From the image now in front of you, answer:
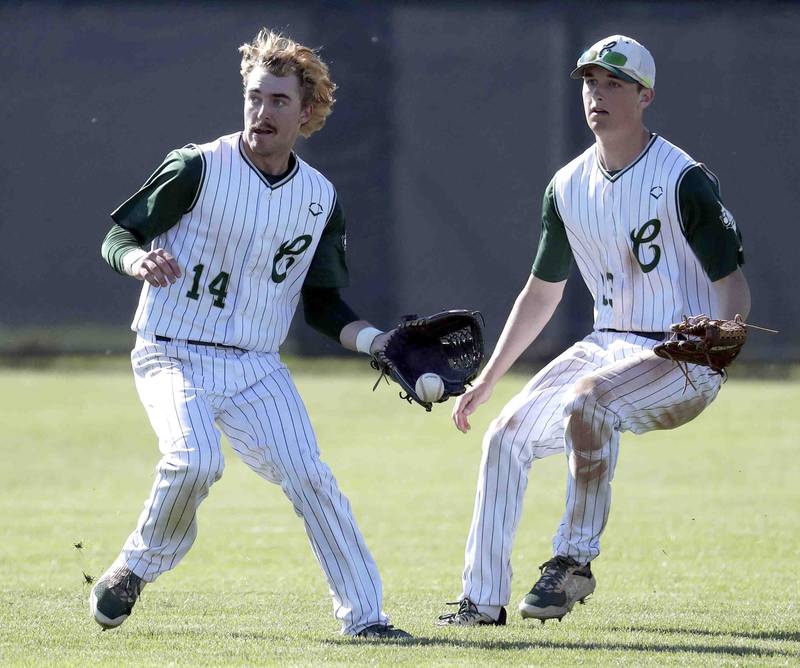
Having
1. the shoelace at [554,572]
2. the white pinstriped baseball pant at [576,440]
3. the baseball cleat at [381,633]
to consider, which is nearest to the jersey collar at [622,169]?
the white pinstriped baseball pant at [576,440]

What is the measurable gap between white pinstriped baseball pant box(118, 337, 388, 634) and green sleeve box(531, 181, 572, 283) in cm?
93

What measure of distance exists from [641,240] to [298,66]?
1.12 m

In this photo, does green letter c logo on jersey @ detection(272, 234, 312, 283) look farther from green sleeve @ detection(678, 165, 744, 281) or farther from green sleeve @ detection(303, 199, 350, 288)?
green sleeve @ detection(678, 165, 744, 281)

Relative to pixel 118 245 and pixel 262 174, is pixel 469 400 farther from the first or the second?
pixel 118 245

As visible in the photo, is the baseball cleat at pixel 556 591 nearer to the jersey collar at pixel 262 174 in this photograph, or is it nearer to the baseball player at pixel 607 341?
the baseball player at pixel 607 341

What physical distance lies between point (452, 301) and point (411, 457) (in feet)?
9.10

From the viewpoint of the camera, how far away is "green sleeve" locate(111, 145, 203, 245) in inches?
168

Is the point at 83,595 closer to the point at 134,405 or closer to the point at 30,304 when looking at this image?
the point at 134,405

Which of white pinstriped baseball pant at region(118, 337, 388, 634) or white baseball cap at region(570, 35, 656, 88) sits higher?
white baseball cap at region(570, 35, 656, 88)

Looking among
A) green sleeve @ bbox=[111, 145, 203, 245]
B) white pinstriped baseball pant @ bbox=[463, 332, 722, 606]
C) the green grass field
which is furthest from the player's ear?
the green grass field

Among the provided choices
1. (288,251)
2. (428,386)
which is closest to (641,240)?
(428,386)

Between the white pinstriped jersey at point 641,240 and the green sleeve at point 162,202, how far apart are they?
115cm

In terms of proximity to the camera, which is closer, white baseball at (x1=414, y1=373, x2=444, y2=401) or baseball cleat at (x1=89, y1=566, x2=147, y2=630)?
baseball cleat at (x1=89, y1=566, x2=147, y2=630)

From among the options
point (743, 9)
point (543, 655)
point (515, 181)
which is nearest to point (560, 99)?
point (515, 181)
